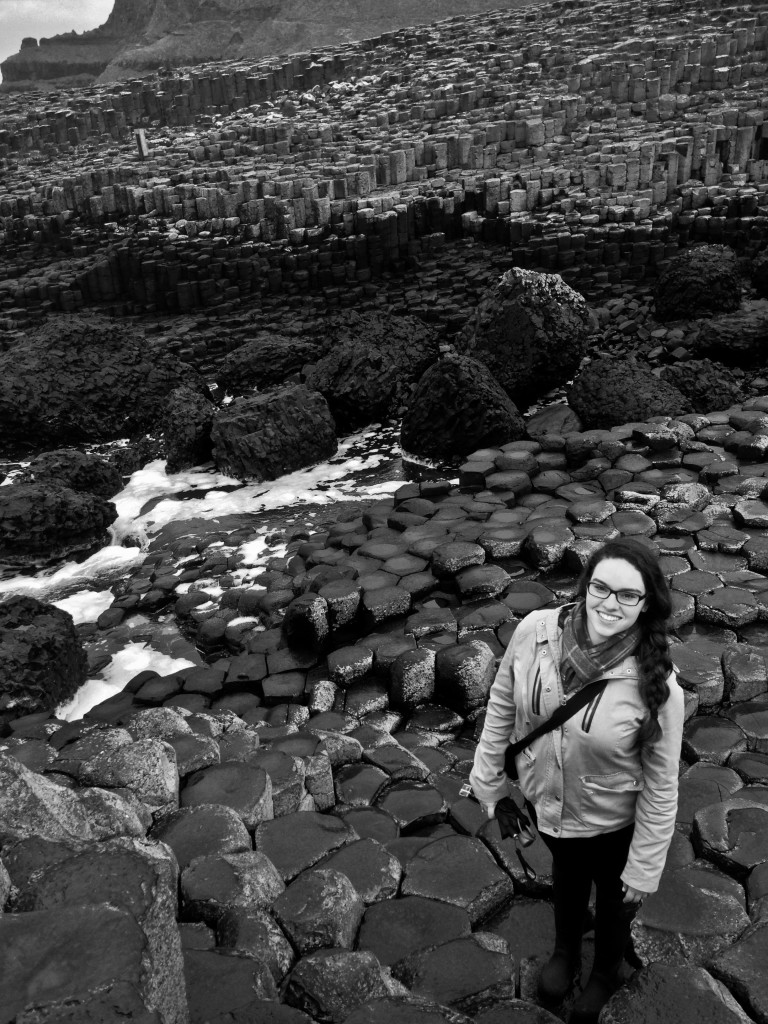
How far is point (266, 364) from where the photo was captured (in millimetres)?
11477

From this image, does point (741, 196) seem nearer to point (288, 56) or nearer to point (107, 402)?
point (107, 402)

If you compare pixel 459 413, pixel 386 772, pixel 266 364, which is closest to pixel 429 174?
pixel 266 364

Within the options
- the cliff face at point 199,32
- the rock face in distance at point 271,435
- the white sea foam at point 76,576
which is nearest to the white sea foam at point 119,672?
the white sea foam at point 76,576

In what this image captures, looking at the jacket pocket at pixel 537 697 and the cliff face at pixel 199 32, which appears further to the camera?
the cliff face at pixel 199 32

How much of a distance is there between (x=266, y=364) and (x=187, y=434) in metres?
2.10

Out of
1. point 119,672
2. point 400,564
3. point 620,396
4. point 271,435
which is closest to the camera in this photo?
point 400,564

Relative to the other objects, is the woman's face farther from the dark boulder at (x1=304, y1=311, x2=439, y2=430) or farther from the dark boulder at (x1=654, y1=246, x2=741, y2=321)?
the dark boulder at (x1=654, y1=246, x2=741, y2=321)

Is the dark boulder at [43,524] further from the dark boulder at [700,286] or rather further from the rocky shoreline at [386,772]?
the dark boulder at [700,286]

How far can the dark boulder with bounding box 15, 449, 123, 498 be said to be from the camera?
9.01 metres

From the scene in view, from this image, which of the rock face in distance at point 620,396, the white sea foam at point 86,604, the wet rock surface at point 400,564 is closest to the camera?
the wet rock surface at point 400,564

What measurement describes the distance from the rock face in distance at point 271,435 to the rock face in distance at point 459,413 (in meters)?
1.17

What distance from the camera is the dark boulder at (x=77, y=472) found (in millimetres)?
9008

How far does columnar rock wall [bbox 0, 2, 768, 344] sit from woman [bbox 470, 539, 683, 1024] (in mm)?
12468

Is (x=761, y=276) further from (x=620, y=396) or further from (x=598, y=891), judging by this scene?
(x=598, y=891)
